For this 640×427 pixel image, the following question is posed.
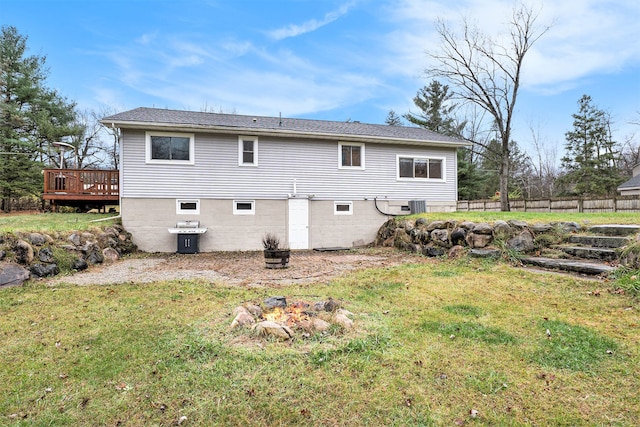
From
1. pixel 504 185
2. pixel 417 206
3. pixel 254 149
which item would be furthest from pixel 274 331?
pixel 504 185

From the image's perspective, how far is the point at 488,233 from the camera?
26.2 feet

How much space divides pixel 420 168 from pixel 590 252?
7.73 meters

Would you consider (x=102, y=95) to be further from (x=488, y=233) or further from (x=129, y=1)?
(x=488, y=233)

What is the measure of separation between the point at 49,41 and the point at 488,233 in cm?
2537

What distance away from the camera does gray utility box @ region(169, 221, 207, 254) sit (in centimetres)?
1045

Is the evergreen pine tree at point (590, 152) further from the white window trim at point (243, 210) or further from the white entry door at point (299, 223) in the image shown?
the white window trim at point (243, 210)

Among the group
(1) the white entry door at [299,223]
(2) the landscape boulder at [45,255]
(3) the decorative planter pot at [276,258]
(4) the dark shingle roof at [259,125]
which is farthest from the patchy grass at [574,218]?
(2) the landscape boulder at [45,255]

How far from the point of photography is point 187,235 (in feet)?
34.7

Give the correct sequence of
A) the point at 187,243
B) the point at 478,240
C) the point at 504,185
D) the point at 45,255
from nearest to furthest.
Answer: the point at 45,255 → the point at 478,240 → the point at 187,243 → the point at 504,185

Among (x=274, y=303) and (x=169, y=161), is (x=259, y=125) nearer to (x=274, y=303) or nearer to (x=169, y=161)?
(x=169, y=161)

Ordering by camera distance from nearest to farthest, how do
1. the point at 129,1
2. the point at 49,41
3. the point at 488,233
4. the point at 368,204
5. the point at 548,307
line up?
the point at 548,307
the point at 488,233
the point at 129,1
the point at 368,204
the point at 49,41

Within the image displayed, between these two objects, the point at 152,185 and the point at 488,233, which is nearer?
the point at 488,233

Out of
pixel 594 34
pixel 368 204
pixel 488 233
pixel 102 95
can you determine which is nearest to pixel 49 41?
pixel 102 95

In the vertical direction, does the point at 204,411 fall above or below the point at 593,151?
below
